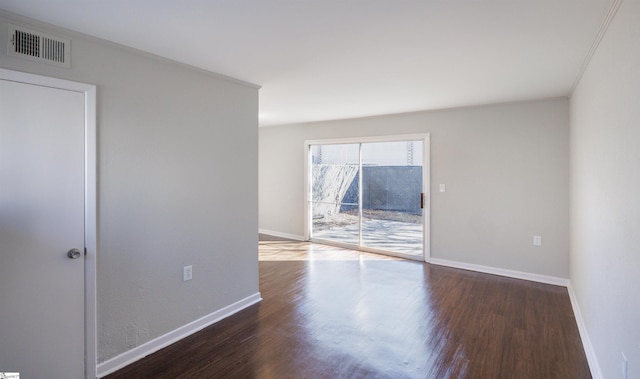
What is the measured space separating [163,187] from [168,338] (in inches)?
48.9

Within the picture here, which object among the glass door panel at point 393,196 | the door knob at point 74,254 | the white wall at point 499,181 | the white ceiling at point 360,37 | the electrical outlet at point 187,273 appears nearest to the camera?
the white ceiling at point 360,37

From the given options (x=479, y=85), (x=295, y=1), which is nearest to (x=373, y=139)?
(x=479, y=85)

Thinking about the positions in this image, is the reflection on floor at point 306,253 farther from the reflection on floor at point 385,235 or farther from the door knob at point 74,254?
the door knob at point 74,254

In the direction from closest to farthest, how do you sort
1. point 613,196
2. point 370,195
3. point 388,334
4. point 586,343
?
point 613,196 < point 586,343 < point 388,334 < point 370,195

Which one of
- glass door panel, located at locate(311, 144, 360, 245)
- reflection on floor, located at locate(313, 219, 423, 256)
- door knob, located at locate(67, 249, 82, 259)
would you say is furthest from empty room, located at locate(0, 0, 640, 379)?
glass door panel, located at locate(311, 144, 360, 245)

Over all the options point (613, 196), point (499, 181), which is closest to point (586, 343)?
point (613, 196)

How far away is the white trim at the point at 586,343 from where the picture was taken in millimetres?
2258

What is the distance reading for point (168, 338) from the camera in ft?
9.07

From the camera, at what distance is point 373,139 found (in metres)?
5.62

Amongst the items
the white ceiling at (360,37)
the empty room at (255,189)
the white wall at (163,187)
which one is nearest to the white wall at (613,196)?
the empty room at (255,189)

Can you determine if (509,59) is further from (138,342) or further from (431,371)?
(138,342)

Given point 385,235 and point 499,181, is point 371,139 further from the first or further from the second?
point 499,181

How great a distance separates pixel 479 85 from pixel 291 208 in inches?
166

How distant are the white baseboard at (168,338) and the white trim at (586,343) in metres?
2.86
